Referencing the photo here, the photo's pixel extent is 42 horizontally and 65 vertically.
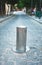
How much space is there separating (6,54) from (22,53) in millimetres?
587

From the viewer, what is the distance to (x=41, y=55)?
8242 mm

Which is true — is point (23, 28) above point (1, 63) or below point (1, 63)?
above

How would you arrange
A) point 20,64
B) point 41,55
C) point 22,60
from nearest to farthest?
point 20,64
point 22,60
point 41,55

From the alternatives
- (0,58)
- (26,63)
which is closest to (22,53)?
(0,58)

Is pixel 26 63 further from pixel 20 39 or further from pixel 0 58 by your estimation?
pixel 20 39

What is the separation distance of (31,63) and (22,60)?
53cm

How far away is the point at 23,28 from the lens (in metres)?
8.52

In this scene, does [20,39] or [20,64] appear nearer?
[20,64]

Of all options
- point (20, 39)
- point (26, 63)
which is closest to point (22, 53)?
point (20, 39)

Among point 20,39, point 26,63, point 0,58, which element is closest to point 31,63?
point 26,63

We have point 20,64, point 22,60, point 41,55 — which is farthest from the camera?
point 41,55

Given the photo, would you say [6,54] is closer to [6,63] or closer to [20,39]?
[20,39]

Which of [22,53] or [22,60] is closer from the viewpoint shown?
[22,60]

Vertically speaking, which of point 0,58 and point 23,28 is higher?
point 23,28
